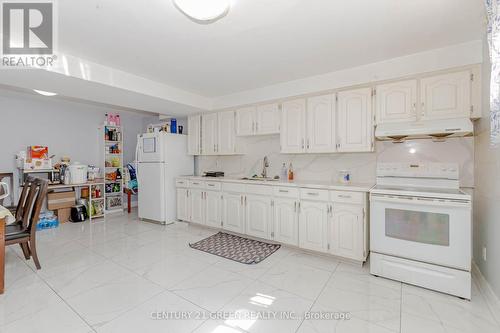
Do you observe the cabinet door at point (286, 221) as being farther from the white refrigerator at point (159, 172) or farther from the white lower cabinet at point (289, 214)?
the white refrigerator at point (159, 172)

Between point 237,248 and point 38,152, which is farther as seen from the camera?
point 38,152

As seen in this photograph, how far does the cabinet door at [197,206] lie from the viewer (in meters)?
4.20

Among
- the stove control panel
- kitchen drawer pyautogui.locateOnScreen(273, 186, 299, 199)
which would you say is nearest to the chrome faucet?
kitchen drawer pyautogui.locateOnScreen(273, 186, 299, 199)

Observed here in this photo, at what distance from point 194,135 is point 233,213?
185cm

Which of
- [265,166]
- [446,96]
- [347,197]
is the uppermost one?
[446,96]

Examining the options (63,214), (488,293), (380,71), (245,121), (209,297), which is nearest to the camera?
(488,293)

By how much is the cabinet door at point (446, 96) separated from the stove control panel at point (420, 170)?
564 millimetres

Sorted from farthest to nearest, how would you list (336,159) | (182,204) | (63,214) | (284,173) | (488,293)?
(63,214) < (182,204) < (284,173) < (336,159) < (488,293)

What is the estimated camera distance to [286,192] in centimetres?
325

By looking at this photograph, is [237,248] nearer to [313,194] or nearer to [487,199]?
[313,194]

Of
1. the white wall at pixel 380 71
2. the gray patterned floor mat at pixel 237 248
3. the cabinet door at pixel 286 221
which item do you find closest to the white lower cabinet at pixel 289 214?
the cabinet door at pixel 286 221

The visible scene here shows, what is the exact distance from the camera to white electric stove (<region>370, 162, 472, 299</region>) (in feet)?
6.77

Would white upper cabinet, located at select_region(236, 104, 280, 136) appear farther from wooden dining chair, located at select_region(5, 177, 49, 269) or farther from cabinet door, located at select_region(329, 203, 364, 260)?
wooden dining chair, located at select_region(5, 177, 49, 269)

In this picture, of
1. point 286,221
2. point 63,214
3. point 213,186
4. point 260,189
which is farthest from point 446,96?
point 63,214
